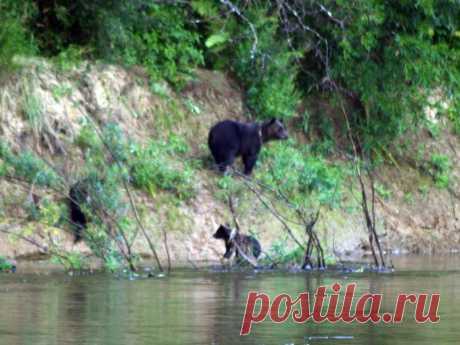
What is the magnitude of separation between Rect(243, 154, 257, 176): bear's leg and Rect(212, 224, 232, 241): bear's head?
3.52 m

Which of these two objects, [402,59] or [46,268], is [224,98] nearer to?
[402,59]

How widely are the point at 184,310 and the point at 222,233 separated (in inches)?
276

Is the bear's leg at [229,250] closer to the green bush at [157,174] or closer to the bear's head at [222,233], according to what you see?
the bear's head at [222,233]

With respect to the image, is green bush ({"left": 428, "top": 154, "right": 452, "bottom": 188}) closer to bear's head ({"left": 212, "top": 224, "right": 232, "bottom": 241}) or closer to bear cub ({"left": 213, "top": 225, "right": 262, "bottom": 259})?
bear's head ({"left": 212, "top": 224, "right": 232, "bottom": 241})

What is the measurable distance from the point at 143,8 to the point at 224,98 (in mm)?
2358

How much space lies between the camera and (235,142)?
23.1 metres

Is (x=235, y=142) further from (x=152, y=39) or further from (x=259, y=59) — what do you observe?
(x=152, y=39)

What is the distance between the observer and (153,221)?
20516mm

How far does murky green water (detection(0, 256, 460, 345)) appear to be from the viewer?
10414mm

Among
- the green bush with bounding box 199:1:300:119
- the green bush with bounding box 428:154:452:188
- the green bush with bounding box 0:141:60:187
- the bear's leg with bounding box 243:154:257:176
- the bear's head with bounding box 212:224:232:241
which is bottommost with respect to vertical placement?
the green bush with bounding box 428:154:452:188

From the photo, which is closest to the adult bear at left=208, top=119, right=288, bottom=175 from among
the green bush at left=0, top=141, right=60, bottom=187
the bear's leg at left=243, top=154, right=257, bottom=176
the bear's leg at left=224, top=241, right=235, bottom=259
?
the bear's leg at left=243, top=154, right=257, bottom=176

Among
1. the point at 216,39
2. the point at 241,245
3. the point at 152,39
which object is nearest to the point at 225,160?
the point at 216,39

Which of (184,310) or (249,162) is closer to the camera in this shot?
(184,310)

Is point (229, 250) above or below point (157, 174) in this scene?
below
